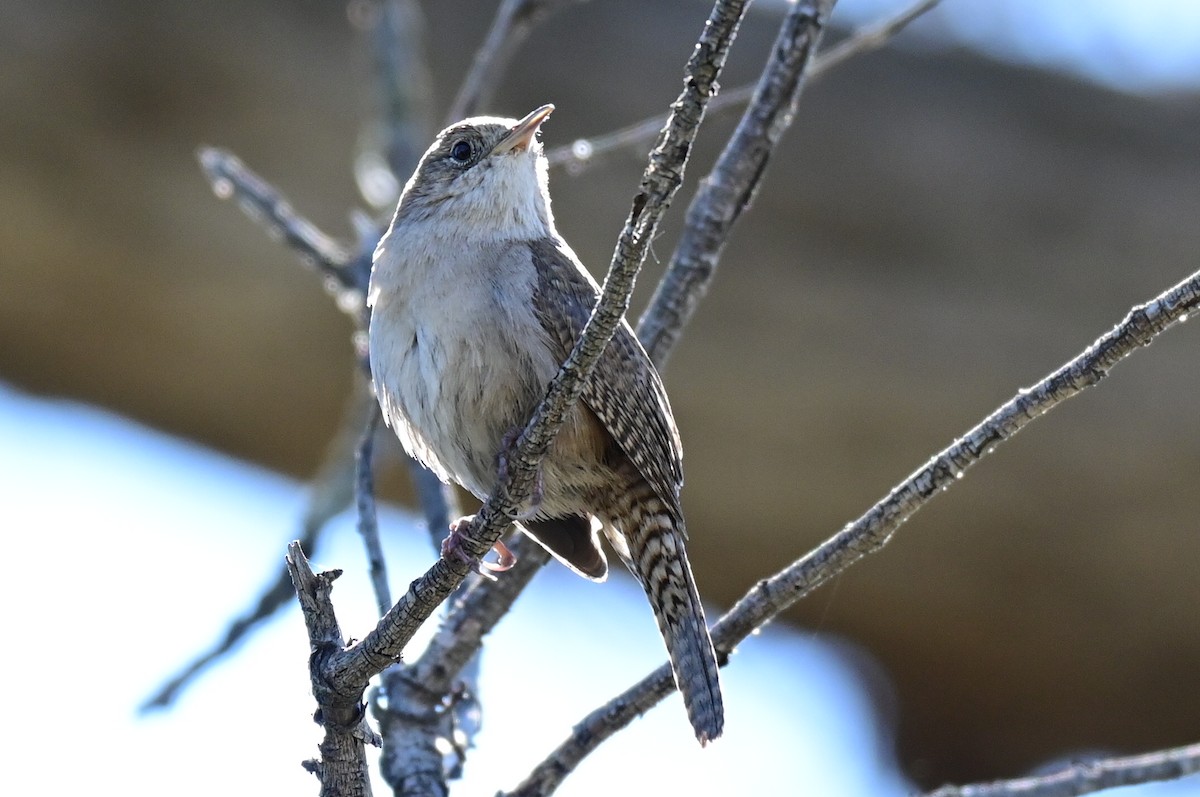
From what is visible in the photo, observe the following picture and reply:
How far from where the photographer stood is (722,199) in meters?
3.50

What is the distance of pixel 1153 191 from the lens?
18.4 feet

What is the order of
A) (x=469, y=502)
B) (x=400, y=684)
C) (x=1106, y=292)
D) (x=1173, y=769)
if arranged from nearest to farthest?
(x=1173, y=769), (x=400, y=684), (x=1106, y=292), (x=469, y=502)

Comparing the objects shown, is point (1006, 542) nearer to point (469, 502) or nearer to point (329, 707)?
point (469, 502)

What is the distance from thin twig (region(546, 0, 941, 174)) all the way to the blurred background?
1293 millimetres

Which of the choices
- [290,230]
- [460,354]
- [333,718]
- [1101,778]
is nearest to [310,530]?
[290,230]

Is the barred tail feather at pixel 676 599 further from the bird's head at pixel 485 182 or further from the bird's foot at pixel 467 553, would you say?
the bird's head at pixel 485 182

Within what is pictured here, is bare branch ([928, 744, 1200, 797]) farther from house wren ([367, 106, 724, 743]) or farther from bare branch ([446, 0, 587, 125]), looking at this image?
bare branch ([446, 0, 587, 125])

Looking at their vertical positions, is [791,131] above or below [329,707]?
above

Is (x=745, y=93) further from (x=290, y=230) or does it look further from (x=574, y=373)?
(x=574, y=373)

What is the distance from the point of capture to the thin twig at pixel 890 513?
229cm

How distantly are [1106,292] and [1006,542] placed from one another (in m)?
1.01

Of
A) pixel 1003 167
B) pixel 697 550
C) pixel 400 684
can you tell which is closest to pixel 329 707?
pixel 400 684

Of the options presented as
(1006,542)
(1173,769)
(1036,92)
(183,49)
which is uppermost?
(183,49)

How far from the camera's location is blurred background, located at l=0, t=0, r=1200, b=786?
5.49m
